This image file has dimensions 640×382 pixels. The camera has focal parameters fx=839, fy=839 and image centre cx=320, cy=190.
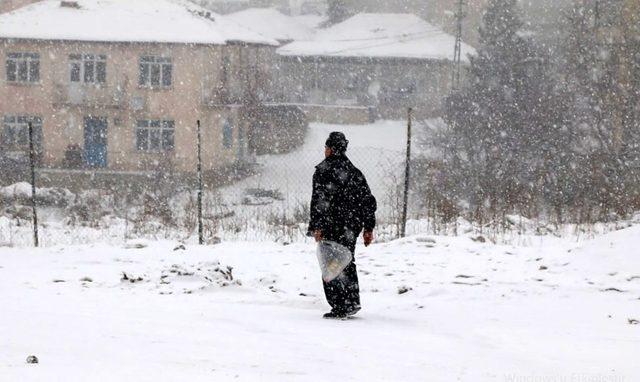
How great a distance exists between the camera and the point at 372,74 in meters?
54.3

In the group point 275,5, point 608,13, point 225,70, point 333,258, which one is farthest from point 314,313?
point 275,5

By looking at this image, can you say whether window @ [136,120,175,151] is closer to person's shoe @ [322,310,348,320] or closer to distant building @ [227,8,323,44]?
distant building @ [227,8,323,44]

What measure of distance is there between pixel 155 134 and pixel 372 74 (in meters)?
20.7

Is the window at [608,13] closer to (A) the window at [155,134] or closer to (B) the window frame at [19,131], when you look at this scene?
(A) the window at [155,134]

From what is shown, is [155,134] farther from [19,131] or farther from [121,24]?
[19,131]

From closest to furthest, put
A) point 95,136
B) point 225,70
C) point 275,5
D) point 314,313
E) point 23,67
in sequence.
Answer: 1. point 314,313
2. point 23,67
3. point 95,136
4. point 225,70
5. point 275,5

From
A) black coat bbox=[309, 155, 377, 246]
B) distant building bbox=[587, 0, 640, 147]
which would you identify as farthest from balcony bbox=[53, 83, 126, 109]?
black coat bbox=[309, 155, 377, 246]

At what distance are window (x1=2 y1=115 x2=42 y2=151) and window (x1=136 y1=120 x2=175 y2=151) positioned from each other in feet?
14.6

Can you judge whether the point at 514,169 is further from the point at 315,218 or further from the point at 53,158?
the point at 315,218

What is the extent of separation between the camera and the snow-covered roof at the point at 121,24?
119 feet

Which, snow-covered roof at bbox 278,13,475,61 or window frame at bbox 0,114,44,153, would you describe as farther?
snow-covered roof at bbox 278,13,475,61

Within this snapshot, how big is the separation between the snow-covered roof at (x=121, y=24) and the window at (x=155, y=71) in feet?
3.41

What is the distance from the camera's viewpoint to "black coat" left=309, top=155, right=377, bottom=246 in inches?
279

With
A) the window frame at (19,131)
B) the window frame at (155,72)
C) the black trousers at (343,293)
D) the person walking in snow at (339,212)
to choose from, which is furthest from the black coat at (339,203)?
the window frame at (19,131)
